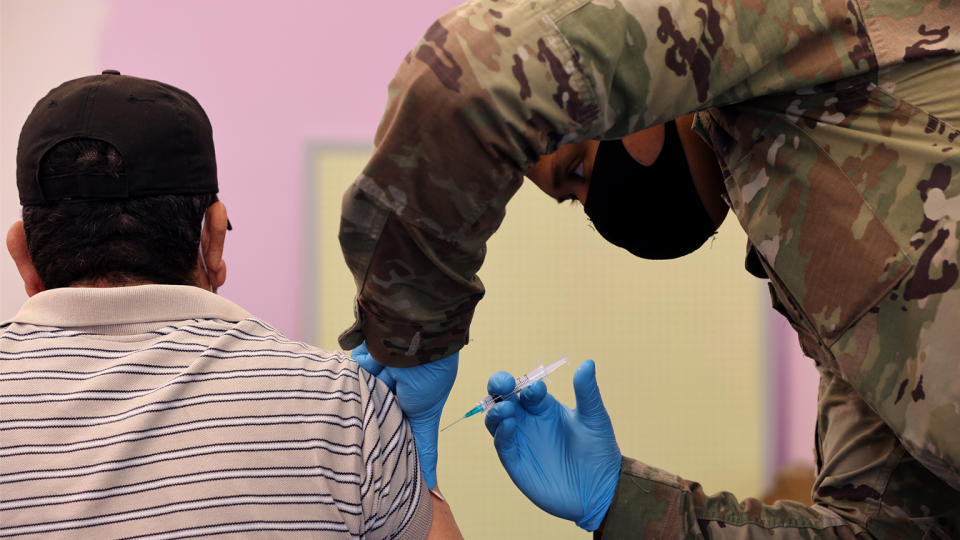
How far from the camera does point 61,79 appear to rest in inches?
97.8

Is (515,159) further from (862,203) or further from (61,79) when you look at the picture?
(61,79)

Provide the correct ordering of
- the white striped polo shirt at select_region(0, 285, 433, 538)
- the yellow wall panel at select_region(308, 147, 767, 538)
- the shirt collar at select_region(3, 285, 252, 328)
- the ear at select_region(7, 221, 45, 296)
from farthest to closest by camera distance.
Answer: the yellow wall panel at select_region(308, 147, 767, 538)
the ear at select_region(7, 221, 45, 296)
the shirt collar at select_region(3, 285, 252, 328)
the white striped polo shirt at select_region(0, 285, 433, 538)

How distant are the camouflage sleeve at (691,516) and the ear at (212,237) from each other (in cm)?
66

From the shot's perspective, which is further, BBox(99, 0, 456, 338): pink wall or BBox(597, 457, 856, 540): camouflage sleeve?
BBox(99, 0, 456, 338): pink wall

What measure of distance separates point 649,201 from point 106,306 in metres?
0.74

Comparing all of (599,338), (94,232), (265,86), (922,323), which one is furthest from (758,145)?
(265,86)

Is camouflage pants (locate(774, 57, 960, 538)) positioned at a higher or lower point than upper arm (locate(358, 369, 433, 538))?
higher

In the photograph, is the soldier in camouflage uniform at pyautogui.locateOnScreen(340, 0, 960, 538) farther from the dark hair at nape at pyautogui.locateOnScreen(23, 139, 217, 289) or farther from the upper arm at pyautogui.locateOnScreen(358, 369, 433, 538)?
the dark hair at nape at pyautogui.locateOnScreen(23, 139, 217, 289)

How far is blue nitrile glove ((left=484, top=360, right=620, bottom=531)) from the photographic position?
114 cm

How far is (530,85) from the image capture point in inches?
27.5

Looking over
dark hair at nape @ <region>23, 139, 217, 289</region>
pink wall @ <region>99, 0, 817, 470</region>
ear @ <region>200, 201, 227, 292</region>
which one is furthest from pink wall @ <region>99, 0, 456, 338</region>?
dark hair at nape @ <region>23, 139, 217, 289</region>

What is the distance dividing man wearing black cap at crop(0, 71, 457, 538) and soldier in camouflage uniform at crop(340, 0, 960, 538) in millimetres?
167

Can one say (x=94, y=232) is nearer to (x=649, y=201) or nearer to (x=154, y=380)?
(x=154, y=380)

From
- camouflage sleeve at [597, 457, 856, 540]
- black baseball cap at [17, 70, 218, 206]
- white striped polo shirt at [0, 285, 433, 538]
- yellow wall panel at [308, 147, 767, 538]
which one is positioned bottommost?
yellow wall panel at [308, 147, 767, 538]
